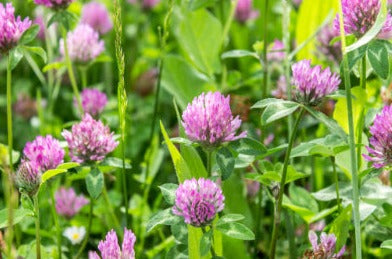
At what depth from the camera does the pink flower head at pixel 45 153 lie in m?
1.42

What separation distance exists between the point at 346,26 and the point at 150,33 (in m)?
1.91

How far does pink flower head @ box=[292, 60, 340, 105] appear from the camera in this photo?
1.24 meters

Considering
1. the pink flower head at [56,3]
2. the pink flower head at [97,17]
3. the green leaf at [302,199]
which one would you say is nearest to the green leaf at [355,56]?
the green leaf at [302,199]

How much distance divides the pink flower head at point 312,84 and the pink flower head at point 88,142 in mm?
428

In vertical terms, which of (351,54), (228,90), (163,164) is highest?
(351,54)

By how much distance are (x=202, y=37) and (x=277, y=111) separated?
3.33ft

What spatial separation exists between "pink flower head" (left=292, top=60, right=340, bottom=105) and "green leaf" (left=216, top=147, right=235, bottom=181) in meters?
0.16

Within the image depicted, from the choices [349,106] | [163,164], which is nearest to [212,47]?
[163,164]

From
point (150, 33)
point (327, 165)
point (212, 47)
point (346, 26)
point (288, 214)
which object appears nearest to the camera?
point (346, 26)

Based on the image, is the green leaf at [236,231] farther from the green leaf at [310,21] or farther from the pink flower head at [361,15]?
the green leaf at [310,21]

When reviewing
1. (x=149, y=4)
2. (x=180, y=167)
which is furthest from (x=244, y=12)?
(x=180, y=167)

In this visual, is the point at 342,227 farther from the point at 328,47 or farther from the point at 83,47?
the point at 83,47

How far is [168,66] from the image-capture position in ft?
7.64

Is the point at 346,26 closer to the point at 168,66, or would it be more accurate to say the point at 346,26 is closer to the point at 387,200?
the point at 387,200
